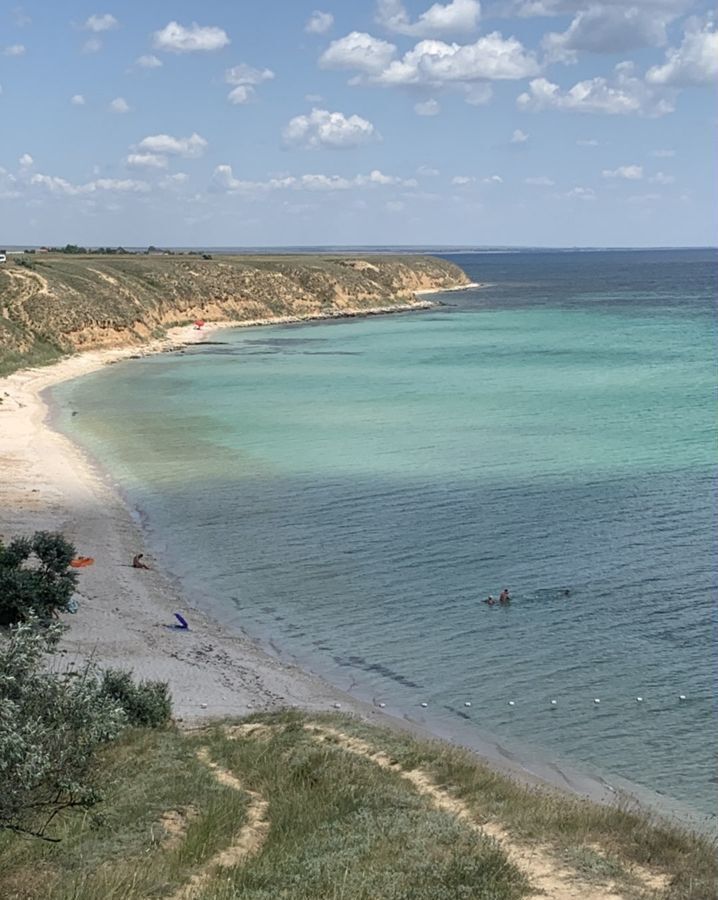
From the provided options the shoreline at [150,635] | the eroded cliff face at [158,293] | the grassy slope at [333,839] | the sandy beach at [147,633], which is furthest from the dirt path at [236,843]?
the eroded cliff face at [158,293]

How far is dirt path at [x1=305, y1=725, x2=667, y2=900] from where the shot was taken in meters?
11.3

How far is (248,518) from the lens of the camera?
34.3 metres

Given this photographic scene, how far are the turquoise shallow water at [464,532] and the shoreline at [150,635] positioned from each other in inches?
27.5

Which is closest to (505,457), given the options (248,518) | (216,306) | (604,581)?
(248,518)

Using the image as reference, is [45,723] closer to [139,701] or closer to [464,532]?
[139,701]

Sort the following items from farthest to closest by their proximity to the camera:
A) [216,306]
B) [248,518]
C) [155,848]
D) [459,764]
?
[216,306] < [248,518] < [459,764] < [155,848]

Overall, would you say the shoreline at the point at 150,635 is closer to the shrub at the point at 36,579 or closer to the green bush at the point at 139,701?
the shrub at the point at 36,579

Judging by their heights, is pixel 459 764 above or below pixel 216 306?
below

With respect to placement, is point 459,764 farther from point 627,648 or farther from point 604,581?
point 604,581

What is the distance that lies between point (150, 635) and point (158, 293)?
92226 mm

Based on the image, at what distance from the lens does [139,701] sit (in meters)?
18.0

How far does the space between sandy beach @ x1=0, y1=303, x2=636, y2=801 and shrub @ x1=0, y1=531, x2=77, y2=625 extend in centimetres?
77

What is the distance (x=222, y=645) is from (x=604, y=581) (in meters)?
10.4

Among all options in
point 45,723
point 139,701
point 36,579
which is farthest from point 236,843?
point 36,579
